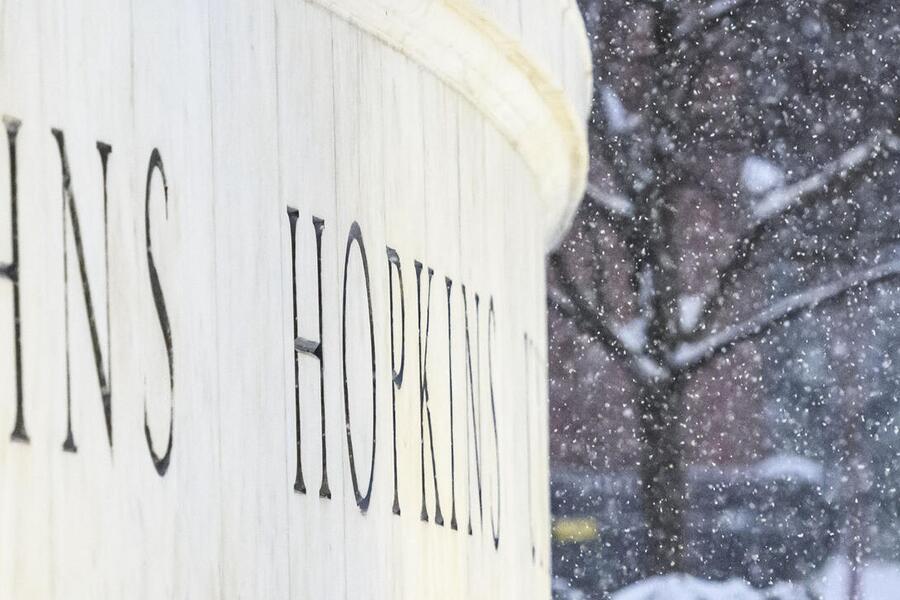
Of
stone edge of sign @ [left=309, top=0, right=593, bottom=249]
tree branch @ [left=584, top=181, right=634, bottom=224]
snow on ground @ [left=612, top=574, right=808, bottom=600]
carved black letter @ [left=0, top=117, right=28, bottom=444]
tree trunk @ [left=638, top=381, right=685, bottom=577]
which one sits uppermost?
tree branch @ [left=584, top=181, right=634, bottom=224]

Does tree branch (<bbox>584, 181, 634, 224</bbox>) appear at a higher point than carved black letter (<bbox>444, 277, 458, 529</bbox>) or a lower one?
higher

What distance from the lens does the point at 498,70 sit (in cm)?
169

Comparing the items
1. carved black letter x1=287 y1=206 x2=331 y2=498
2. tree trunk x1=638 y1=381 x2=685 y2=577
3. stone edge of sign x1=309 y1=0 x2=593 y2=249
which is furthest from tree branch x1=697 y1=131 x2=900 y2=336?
carved black letter x1=287 y1=206 x2=331 y2=498

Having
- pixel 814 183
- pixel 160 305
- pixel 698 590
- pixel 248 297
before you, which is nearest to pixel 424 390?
pixel 248 297

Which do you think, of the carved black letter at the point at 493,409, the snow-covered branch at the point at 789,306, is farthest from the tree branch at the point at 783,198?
the carved black letter at the point at 493,409

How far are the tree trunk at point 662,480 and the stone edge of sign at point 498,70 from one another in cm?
447

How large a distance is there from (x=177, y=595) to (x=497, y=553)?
28.4 inches

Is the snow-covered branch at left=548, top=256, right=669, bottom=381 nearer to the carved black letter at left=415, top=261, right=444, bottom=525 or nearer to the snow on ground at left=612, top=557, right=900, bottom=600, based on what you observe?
the snow on ground at left=612, top=557, right=900, bottom=600

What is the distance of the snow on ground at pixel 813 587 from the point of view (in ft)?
21.7

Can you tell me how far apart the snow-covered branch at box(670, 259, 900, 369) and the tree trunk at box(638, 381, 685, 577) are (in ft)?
0.98

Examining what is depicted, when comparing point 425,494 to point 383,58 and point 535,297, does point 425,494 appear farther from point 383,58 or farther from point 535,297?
point 535,297

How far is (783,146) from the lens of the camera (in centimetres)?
703

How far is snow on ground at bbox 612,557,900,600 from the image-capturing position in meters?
6.61

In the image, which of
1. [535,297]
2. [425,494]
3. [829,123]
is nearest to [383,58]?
[425,494]
